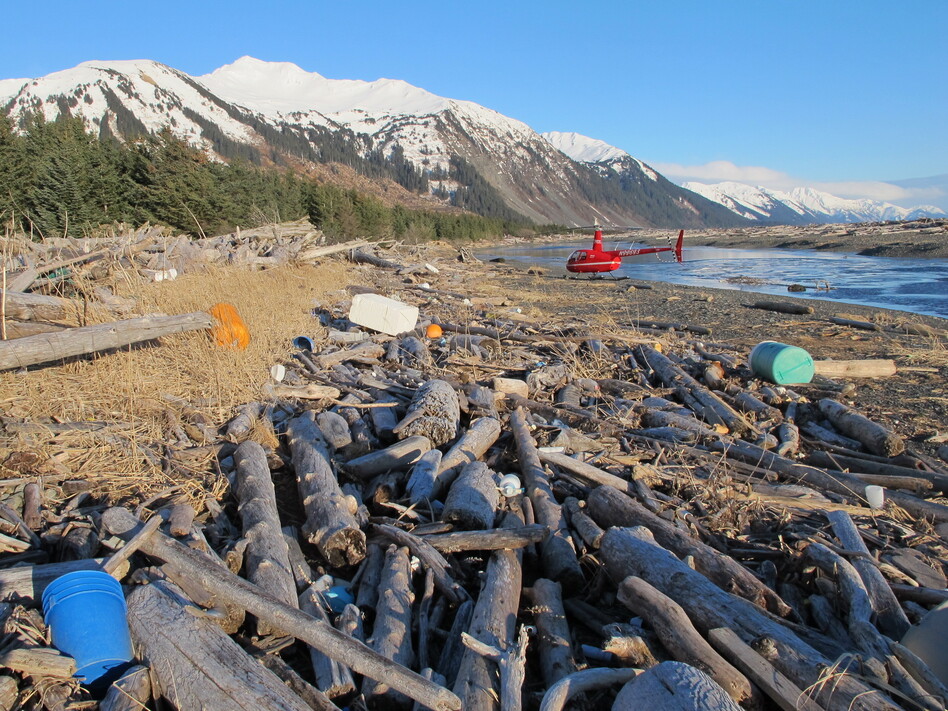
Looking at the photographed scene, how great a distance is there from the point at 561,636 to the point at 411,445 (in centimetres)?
234

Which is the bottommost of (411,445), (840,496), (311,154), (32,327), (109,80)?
(840,496)

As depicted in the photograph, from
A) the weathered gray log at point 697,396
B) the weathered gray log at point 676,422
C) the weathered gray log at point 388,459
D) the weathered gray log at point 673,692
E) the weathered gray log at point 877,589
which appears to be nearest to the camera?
the weathered gray log at point 673,692

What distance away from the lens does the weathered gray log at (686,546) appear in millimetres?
2754

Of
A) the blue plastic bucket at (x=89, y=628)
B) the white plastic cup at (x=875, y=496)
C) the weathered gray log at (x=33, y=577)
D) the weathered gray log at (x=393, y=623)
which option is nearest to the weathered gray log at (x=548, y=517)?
the weathered gray log at (x=393, y=623)

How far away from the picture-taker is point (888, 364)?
27.1ft

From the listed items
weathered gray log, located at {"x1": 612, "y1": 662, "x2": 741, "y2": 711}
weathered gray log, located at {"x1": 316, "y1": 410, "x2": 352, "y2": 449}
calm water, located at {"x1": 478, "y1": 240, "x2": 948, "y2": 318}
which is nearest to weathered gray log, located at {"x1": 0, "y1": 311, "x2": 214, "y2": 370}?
weathered gray log, located at {"x1": 316, "y1": 410, "x2": 352, "y2": 449}

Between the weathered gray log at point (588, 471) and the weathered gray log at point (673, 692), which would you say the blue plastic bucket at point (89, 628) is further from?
the weathered gray log at point (588, 471)

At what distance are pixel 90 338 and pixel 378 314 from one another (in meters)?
4.51

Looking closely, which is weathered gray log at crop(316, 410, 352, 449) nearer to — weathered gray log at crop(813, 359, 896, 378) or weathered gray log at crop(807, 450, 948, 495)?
weathered gray log at crop(807, 450, 948, 495)

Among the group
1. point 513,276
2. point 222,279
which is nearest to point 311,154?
point 513,276

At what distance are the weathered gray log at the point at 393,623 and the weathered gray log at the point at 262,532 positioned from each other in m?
0.47

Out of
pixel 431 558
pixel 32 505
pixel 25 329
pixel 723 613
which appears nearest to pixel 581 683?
pixel 723 613

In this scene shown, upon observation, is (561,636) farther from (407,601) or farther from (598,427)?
(598,427)

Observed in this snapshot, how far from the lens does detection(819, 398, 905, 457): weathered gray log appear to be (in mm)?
5285
